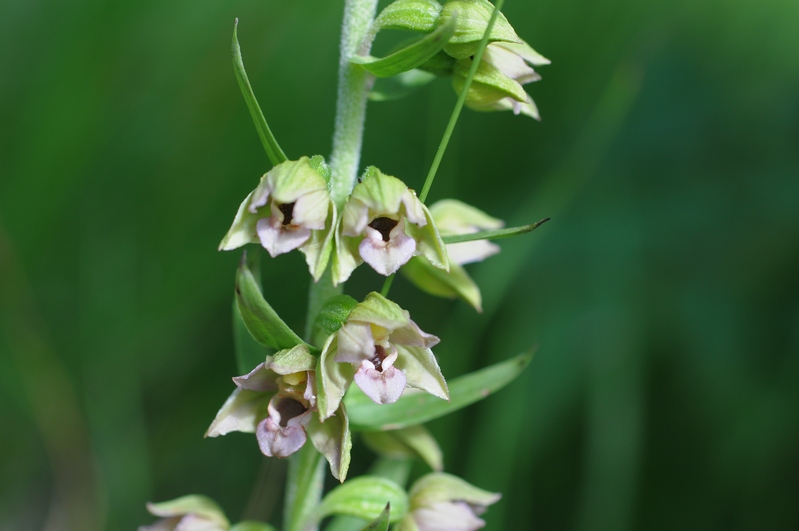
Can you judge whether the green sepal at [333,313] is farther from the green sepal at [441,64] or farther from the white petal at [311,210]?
the green sepal at [441,64]

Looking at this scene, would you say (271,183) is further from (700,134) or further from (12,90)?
(700,134)

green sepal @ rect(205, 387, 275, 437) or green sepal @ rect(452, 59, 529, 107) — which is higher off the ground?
green sepal @ rect(452, 59, 529, 107)

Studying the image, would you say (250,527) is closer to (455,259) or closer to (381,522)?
(381,522)

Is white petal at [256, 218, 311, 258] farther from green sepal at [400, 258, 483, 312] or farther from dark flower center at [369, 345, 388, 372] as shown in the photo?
green sepal at [400, 258, 483, 312]

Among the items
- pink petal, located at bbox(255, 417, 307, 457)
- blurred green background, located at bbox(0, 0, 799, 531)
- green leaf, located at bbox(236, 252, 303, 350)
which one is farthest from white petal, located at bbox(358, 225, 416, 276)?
blurred green background, located at bbox(0, 0, 799, 531)

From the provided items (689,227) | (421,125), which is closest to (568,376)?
(689,227)

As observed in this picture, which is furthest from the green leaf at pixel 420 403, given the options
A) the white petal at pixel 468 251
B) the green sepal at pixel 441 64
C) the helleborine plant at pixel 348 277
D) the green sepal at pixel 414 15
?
the green sepal at pixel 414 15

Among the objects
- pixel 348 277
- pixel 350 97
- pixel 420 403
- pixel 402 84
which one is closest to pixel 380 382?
pixel 348 277
